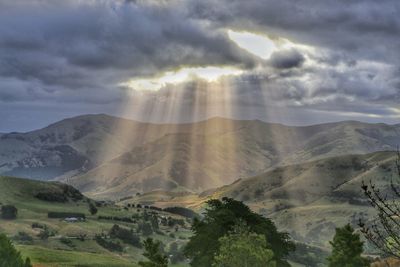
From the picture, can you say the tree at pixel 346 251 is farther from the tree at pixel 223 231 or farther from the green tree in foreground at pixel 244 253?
the green tree in foreground at pixel 244 253

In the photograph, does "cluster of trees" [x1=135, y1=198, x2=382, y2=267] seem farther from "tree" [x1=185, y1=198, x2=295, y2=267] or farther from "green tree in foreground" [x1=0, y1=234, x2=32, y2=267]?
"green tree in foreground" [x1=0, y1=234, x2=32, y2=267]

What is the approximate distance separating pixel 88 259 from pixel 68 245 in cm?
9225

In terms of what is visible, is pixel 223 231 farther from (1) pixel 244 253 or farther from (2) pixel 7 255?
(2) pixel 7 255

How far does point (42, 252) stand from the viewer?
107 m

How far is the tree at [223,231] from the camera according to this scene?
241 ft

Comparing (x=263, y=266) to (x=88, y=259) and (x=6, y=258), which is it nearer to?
(x=6, y=258)

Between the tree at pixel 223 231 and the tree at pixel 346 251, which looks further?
the tree at pixel 223 231

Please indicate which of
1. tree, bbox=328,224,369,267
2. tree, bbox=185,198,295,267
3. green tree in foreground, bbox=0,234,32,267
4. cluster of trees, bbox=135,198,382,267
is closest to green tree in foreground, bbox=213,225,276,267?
cluster of trees, bbox=135,198,382,267

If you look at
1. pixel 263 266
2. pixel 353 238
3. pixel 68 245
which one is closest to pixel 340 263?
pixel 353 238

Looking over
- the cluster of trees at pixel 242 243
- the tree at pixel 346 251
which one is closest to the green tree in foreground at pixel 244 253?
the cluster of trees at pixel 242 243

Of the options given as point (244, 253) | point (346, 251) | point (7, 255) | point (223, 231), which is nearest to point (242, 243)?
point (244, 253)

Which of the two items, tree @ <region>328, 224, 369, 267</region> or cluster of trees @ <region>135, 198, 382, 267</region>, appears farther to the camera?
tree @ <region>328, 224, 369, 267</region>

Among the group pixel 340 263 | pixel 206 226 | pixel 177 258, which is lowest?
pixel 177 258

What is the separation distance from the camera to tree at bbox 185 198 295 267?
73.4m
